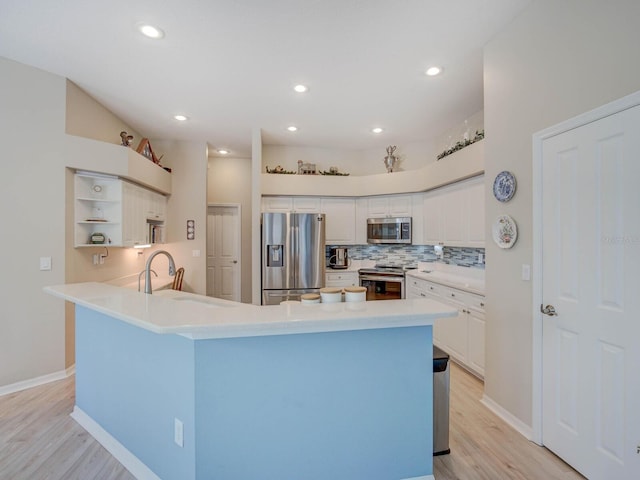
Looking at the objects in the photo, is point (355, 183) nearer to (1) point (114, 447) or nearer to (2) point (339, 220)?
(2) point (339, 220)

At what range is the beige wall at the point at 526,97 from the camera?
5.18 feet

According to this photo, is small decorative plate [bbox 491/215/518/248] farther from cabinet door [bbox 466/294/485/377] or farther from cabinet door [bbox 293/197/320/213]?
cabinet door [bbox 293/197/320/213]

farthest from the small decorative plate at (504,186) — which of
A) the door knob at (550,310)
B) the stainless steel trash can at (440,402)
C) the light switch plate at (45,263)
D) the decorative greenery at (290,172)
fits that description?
the light switch plate at (45,263)

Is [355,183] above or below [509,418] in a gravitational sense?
above

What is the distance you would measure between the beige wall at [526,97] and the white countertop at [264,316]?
99 centimetres

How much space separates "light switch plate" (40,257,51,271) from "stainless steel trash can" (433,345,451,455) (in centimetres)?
345

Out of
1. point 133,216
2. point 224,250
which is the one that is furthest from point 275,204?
point 133,216

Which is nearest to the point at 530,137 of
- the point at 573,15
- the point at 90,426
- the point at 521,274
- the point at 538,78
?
the point at 538,78

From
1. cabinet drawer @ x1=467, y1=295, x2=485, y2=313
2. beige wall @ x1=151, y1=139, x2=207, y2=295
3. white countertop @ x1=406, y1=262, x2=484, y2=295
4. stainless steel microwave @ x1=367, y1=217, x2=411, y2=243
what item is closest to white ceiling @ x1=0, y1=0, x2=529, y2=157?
beige wall @ x1=151, y1=139, x2=207, y2=295

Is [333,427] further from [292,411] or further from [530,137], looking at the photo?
[530,137]

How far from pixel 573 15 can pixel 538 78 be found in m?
0.34

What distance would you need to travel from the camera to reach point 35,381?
283 cm

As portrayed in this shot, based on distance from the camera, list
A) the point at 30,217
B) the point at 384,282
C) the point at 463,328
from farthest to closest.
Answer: the point at 384,282, the point at 463,328, the point at 30,217

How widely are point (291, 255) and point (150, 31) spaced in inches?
110
